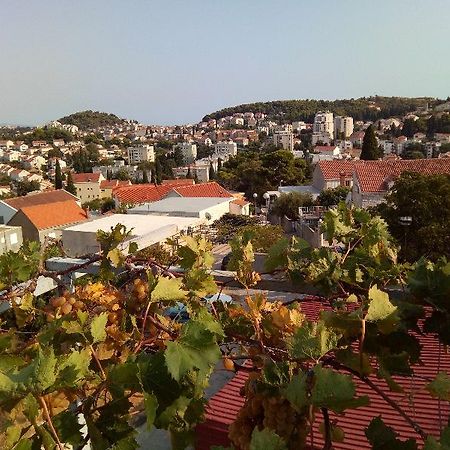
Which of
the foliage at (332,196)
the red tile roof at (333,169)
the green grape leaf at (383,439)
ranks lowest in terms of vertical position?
the foliage at (332,196)

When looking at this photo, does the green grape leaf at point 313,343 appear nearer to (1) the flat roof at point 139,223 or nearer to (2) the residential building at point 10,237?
(1) the flat roof at point 139,223

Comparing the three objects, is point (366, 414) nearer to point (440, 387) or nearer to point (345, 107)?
point (440, 387)

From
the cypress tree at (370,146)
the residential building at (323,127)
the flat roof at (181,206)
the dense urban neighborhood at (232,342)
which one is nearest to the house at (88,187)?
the cypress tree at (370,146)

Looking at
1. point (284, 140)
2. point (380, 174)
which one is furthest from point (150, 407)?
point (284, 140)

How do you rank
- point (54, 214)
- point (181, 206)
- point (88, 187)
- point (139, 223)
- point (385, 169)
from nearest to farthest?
point (139, 223)
point (181, 206)
point (385, 169)
point (54, 214)
point (88, 187)

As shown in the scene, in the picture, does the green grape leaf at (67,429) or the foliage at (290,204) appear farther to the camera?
the foliage at (290,204)

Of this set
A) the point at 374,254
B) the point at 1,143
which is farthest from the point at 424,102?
the point at 374,254
